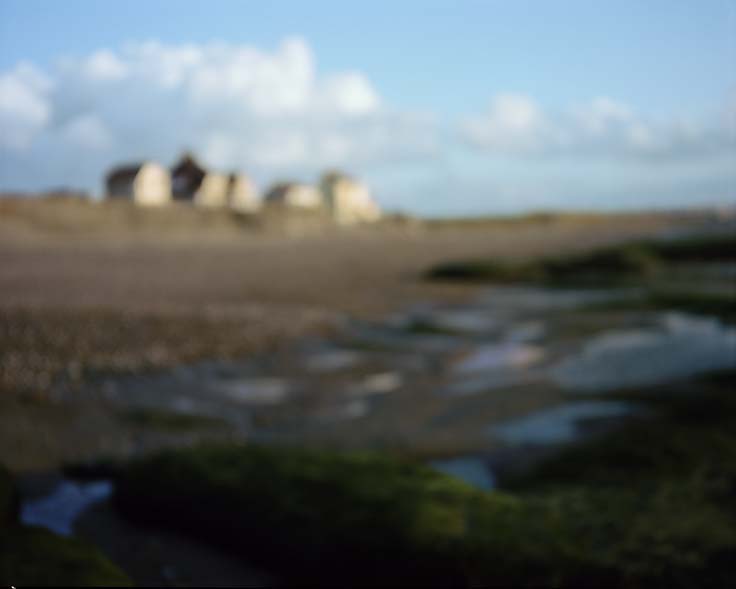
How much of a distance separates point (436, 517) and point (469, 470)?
1972 millimetres

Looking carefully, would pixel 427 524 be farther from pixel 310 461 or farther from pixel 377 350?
pixel 377 350

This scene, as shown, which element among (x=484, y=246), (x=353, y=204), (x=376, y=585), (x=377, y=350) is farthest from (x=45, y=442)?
(x=353, y=204)

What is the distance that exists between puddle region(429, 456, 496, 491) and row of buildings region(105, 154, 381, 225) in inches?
1123

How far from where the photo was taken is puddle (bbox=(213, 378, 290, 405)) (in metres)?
7.93

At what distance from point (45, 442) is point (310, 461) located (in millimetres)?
2467

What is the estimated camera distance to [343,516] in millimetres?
3945

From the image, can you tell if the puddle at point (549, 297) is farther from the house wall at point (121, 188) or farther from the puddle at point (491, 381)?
the house wall at point (121, 188)

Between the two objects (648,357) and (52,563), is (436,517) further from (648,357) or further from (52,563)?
(648,357)

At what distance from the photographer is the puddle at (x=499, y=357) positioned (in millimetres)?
9727

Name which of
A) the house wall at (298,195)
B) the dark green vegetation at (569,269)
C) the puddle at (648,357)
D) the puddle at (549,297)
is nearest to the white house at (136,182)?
the house wall at (298,195)

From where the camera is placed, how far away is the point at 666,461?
5.46 meters

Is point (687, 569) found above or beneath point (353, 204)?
beneath

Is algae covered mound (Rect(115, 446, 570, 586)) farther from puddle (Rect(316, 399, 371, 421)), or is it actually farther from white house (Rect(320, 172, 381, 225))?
white house (Rect(320, 172, 381, 225))

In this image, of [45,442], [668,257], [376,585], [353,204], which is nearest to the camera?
[376,585]
